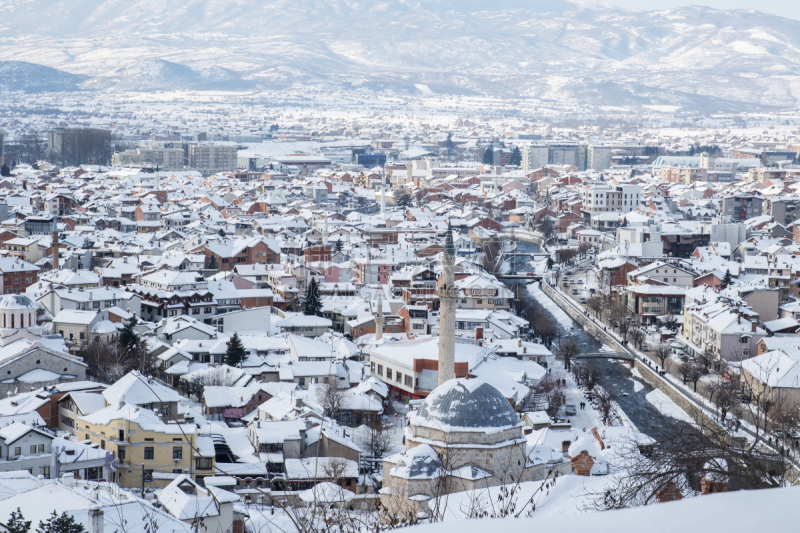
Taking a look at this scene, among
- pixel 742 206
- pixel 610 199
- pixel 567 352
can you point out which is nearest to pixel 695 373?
pixel 567 352

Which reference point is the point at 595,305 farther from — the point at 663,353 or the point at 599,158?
the point at 599,158

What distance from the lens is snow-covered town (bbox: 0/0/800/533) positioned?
150 inches

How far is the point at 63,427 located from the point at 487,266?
1029 centimetres

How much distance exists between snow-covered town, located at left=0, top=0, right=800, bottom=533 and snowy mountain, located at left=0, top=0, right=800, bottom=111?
40197 mm

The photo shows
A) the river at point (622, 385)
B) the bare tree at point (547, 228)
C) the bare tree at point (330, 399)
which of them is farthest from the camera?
the bare tree at point (547, 228)

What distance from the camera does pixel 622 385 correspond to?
966cm

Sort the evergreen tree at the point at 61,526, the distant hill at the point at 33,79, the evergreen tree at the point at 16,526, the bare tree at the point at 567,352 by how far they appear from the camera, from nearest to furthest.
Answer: the evergreen tree at the point at 16,526 < the evergreen tree at the point at 61,526 < the bare tree at the point at 567,352 < the distant hill at the point at 33,79

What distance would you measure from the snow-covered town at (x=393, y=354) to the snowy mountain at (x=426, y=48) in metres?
40.2

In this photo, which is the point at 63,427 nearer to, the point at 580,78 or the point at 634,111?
the point at 634,111

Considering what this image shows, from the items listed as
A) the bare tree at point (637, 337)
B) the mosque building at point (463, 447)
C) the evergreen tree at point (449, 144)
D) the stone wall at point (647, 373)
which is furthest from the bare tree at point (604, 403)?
the evergreen tree at point (449, 144)

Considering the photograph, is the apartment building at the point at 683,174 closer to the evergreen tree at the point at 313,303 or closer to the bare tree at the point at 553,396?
the evergreen tree at the point at 313,303

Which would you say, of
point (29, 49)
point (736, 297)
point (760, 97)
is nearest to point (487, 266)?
point (736, 297)

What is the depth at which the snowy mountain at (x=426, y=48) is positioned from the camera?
2746 inches

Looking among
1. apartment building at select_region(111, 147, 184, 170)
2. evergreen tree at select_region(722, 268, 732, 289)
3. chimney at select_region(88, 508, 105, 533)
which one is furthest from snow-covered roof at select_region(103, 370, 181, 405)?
apartment building at select_region(111, 147, 184, 170)
